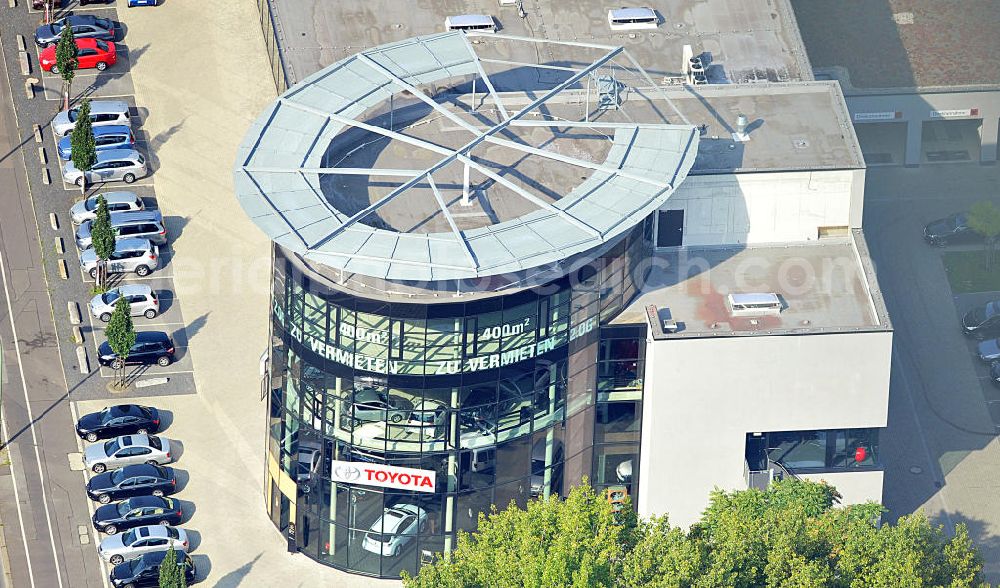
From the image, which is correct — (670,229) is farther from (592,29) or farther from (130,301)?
(130,301)

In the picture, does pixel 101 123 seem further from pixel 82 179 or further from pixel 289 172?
pixel 289 172

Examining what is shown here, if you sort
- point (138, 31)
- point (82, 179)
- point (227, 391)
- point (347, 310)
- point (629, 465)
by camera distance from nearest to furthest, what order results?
point (347, 310)
point (629, 465)
point (227, 391)
point (82, 179)
point (138, 31)

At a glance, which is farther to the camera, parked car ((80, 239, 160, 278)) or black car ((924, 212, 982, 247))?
black car ((924, 212, 982, 247))

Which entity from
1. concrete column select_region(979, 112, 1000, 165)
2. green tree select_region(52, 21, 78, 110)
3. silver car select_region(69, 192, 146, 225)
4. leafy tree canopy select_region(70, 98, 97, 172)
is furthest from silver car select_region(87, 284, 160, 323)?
concrete column select_region(979, 112, 1000, 165)

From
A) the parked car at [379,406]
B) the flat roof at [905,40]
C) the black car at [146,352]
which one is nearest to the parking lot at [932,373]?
the flat roof at [905,40]

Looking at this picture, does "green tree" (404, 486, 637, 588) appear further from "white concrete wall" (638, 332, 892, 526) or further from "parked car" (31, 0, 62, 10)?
"parked car" (31, 0, 62, 10)

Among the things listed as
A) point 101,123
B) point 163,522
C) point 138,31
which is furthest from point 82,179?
point 163,522
